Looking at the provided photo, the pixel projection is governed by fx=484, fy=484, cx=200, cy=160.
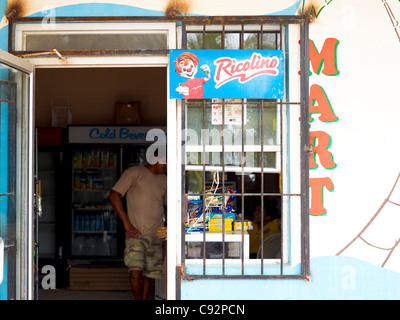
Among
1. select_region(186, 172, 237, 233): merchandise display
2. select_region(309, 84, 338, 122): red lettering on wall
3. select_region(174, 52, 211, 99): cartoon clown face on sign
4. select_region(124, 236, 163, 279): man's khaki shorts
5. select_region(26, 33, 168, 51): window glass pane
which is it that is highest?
select_region(26, 33, 168, 51): window glass pane

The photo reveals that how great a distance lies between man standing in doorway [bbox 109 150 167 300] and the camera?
16.5ft

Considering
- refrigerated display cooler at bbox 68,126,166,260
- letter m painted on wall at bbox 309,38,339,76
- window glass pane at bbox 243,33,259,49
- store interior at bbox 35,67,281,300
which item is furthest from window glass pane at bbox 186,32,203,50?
refrigerated display cooler at bbox 68,126,166,260

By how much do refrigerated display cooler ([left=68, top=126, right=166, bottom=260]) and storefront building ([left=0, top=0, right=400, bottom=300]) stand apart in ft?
9.78

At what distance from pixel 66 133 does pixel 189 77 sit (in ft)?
11.7

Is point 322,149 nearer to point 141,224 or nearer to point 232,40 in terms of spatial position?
point 232,40

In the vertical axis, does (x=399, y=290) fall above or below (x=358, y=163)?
below

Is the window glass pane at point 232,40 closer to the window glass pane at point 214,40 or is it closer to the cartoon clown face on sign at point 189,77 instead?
the window glass pane at point 214,40

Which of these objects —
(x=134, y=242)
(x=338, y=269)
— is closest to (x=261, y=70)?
(x=338, y=269)

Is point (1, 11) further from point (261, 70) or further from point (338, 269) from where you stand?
point (338, 269)

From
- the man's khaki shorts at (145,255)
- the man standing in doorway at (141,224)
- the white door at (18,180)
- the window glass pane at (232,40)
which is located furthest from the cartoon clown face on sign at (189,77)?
the man's khaki shorts at (145,255)

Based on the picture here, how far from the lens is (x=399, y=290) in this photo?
3.73 meters

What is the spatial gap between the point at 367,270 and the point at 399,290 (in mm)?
295

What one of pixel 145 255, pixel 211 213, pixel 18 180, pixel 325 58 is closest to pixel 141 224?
pixel 145 255

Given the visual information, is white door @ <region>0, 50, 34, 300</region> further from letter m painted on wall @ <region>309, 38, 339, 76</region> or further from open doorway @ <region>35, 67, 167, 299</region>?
open doorway @ <region>35, 67, 167, 299</region>
